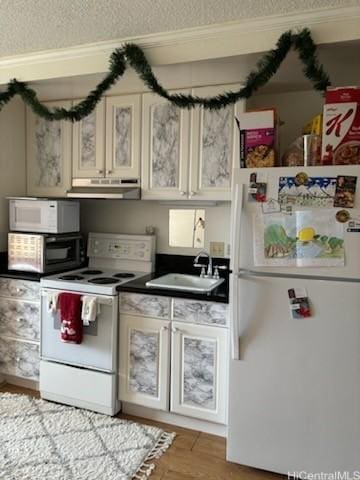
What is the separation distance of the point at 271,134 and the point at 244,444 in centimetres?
169

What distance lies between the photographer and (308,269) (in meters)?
1.87

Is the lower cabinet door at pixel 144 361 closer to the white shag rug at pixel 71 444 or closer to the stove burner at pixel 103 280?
the white shag rug at pixel 71 444

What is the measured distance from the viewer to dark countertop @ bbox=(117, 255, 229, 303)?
7.58ft

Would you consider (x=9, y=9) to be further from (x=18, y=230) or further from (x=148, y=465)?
(x=148, y=465)

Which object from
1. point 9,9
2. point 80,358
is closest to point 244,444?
point 80,358

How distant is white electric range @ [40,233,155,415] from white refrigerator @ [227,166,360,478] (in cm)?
87

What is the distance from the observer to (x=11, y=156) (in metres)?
3.04

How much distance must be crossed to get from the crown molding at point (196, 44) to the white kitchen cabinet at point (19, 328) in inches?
59.2

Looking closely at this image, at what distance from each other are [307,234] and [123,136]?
5.38 ft

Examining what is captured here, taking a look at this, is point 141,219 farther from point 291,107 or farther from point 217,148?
point 291,107

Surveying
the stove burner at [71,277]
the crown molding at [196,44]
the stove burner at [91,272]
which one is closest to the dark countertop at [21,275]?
the stove burner at [71,277]

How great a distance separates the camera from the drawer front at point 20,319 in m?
2.79

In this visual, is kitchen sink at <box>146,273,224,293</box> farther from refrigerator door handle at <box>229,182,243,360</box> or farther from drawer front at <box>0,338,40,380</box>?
drawer front at <box>0,338,40,380</box>

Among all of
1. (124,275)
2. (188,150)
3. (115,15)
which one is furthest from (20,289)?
(115,15)
